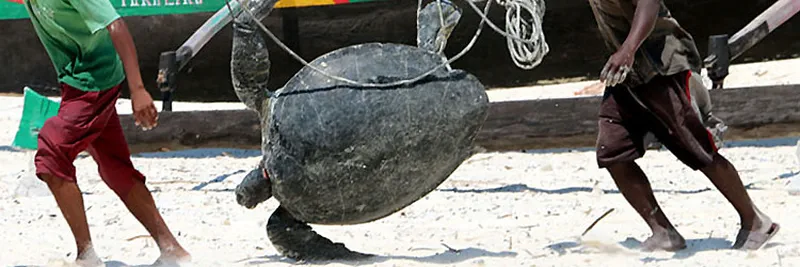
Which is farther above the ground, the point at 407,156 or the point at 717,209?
the point at 407,156

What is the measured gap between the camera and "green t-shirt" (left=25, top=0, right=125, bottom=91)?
4.01 metres

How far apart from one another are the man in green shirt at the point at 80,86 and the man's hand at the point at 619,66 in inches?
60.5

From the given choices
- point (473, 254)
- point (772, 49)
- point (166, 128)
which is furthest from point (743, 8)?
point (473, 254)

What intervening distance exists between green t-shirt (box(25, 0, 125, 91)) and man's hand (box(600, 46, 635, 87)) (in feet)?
5.40

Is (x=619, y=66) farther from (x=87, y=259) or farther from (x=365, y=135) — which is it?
(x=87, y=259)

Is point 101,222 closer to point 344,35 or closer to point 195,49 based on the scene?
point 195,49

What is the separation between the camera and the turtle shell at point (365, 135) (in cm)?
396

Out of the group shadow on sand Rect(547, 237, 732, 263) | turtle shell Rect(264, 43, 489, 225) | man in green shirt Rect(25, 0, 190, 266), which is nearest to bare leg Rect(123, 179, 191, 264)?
man in green shirt Rect(25, 0, 190, 266)

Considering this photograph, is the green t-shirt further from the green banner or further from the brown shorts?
the green banner

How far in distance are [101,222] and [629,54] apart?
2634mm

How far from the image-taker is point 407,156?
3994mm

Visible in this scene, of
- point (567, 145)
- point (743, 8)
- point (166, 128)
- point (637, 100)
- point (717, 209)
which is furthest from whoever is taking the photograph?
point (743, 8)

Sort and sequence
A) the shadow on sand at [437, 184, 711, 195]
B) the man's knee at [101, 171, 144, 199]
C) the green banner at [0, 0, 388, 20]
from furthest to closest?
the green banner at [0, 0, 388, 20] → the shadow on sand at [437, 184, 711, 195] → the man's knee at [101, 171, 144, 199]

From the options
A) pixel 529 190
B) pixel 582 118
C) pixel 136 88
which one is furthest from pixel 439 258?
pixel 582 118
